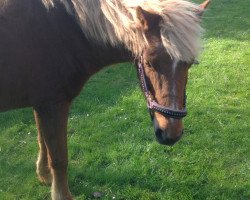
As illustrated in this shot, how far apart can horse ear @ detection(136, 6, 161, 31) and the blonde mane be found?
3 centimetres

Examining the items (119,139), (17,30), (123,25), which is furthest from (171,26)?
(119,139)

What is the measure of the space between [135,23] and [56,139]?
1093 mm

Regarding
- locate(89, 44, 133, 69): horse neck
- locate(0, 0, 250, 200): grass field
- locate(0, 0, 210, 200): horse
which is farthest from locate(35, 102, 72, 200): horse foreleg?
locate(89, 44, 133, 69): horse neck

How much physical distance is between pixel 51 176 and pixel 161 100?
5.08 feet

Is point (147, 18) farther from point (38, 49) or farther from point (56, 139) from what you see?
point (56, 139)

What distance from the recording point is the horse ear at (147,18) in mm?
2324

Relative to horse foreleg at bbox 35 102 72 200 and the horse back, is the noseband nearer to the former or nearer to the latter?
the horse back

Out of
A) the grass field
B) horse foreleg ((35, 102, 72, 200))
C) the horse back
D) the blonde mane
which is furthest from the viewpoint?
the grass field

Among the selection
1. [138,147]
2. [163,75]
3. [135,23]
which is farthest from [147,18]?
[138,147]

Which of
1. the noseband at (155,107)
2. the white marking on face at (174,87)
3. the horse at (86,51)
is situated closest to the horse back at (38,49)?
the horse at (86,51)

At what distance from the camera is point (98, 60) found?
2.89m

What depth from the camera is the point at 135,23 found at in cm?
244

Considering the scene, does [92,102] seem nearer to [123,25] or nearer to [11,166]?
[11,166]

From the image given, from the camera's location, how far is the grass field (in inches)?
134
